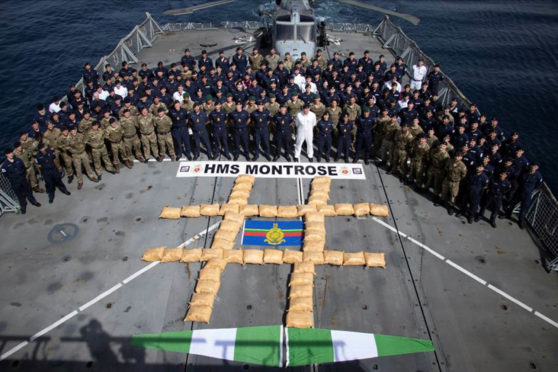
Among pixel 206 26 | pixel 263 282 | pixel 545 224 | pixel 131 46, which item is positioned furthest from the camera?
pixel 206 26

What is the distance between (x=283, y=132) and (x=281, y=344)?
681 cm

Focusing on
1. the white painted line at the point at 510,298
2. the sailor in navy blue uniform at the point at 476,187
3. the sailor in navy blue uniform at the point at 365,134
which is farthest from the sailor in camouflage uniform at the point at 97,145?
the white painted line at the point at 510,298

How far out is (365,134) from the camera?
1205 cm

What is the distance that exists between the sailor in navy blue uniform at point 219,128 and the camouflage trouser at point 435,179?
6.52 meters

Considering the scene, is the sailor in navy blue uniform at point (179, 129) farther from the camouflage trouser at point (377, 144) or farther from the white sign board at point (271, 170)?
the camouflage trouser at point (377, 144)

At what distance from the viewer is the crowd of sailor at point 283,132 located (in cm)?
1034

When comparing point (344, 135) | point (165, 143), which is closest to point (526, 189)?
point (344, 135)

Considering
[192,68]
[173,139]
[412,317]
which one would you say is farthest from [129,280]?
[192,68]

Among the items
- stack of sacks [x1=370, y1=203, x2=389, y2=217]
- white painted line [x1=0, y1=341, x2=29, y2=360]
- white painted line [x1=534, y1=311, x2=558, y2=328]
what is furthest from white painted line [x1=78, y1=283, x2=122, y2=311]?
white painted line [x1=534, y1=311, x2=558, y2=328]

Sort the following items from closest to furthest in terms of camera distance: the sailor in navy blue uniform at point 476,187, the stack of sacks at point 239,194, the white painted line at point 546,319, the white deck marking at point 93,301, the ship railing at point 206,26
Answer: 1. the white deck marking at point 93,301
2. the white painted line at point 546,319
3. the sailor in navy blue uniform at point 476,187
4. the stack of sacks at point 239,194
5. the ship railing at point 206,26

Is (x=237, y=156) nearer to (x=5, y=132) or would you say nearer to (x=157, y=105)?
(x=157, y=105)

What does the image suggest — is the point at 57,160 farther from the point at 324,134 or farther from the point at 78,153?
the point at 324,134

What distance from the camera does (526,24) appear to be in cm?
3784

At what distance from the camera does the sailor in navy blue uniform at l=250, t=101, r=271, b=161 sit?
39.2ft
